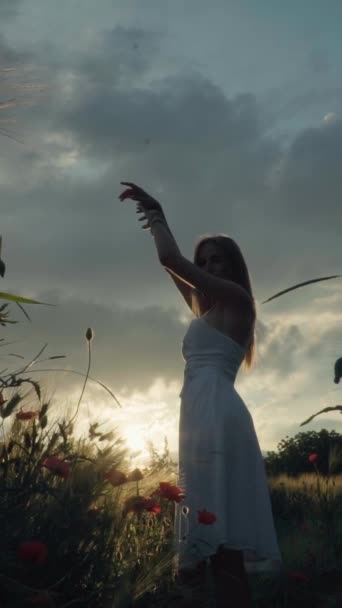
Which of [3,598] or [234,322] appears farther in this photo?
[234,322]

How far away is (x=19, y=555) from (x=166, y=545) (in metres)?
1.42

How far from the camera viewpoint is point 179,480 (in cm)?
340

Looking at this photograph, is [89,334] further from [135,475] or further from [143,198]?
[143,198]

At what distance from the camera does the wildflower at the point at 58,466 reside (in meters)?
2.50

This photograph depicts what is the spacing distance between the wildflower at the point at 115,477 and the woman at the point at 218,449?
598 mm

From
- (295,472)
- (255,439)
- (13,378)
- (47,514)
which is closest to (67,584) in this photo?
(47,514)

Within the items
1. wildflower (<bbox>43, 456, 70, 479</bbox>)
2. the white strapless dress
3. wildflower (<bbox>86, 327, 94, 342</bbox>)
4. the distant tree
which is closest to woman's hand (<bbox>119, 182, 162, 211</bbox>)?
the white strapless dress

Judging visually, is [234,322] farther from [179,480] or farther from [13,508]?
[13,508]

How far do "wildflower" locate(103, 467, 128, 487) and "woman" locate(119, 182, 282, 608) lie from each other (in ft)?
1.96

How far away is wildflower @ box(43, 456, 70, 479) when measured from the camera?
8.21 feet

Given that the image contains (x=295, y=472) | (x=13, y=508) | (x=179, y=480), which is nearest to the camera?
(x=13, y=508)

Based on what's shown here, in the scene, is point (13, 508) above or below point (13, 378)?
below

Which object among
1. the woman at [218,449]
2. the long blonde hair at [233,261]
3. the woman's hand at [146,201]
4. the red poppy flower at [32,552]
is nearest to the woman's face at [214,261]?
the long blonde hair at [233,261]

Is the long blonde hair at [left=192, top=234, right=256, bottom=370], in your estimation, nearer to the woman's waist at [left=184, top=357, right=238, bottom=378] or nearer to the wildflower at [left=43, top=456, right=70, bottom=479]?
the woman's waist at [left=184, top=357, right=238, bottom=378]
